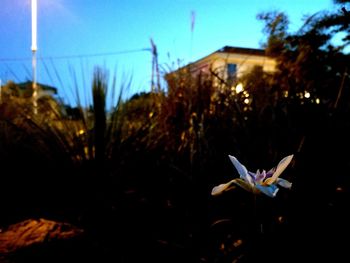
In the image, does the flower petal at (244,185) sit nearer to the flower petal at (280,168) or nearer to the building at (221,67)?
the flower petal at (280,168)

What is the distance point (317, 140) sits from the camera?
80.4 inches

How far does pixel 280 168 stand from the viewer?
2.54 ft

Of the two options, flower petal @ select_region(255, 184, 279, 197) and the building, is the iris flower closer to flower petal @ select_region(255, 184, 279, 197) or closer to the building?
flower petal @ select_region(255, 184, 279, 197)

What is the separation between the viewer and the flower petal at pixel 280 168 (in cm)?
77

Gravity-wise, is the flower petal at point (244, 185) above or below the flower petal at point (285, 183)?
below

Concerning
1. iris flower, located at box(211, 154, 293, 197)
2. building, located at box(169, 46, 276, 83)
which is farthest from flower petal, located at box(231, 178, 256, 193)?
building, located at box(169, 46, 276, 83)

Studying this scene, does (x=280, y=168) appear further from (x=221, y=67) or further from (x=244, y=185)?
(x=221, y=67)

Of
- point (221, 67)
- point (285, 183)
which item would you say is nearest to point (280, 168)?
point (285, 183)

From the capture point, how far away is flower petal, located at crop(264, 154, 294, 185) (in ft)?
2.54

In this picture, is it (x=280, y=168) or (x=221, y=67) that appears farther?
(x=221, y=67)

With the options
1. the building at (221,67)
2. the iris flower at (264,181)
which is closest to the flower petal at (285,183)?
the iris flower at (264,181)

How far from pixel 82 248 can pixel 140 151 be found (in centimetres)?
130

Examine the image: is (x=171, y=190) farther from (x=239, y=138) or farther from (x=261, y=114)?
(x=261, y=114)

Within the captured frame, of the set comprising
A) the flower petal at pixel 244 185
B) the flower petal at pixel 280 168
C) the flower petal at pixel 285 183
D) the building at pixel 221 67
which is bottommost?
the flower petal at pixel 244 185
